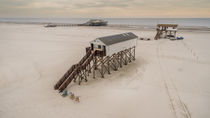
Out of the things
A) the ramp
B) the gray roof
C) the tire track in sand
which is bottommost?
the tire track in sand

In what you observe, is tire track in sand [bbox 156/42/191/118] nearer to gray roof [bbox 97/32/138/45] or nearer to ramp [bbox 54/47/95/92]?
gray roof [bbox 97/32/138/45]

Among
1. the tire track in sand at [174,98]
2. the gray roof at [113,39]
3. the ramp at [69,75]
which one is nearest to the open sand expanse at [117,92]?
the tire track in sand at [174,98]

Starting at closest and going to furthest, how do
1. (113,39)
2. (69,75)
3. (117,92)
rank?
1. (117,92)
2. (69,75)
3. (113,39)

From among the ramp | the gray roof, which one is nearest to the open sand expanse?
the ramp

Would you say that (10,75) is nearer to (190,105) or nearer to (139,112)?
(139,112)

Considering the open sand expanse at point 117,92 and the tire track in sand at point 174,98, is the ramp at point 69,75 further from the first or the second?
the tire track in sand at point 174,98

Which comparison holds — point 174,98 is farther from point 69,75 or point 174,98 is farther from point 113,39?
point 69,75

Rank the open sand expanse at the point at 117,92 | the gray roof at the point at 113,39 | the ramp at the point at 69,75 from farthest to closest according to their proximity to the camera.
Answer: the gray roof at the point at 113,39 < the ramp at the point at 69,75 < the open sand expanse at the point at 117,92

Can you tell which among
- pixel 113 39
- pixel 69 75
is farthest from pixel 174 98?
pixel 69 75

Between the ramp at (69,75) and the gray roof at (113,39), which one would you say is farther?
the gray roof at (113,39)

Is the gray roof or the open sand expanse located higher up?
the gray roof

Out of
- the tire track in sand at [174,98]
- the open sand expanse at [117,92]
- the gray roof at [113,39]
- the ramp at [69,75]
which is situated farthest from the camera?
the gray roof at [113,39]
